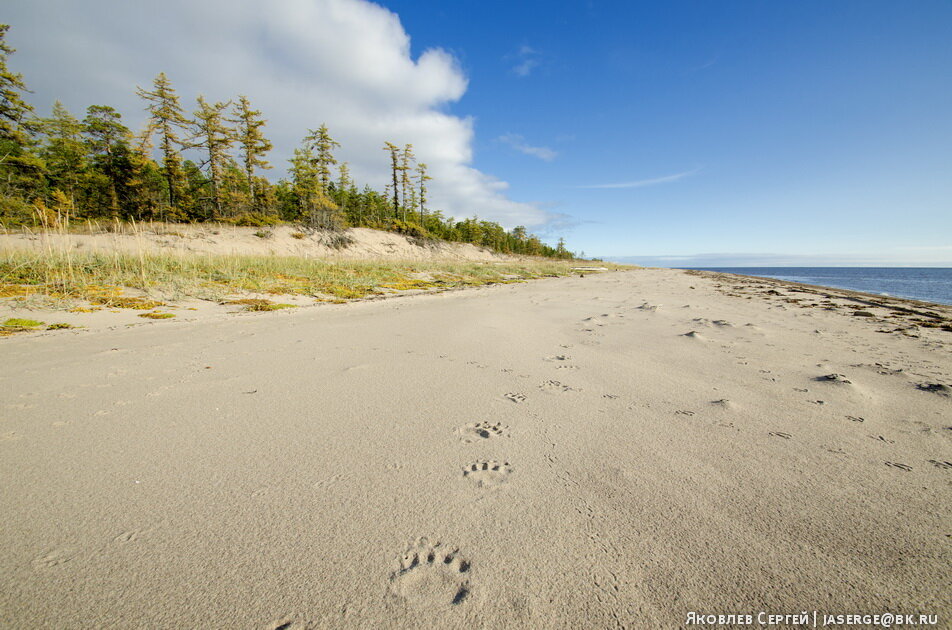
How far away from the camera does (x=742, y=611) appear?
1.08 metres

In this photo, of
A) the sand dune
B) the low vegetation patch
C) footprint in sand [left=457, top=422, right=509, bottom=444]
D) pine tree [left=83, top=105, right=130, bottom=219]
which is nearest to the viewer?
footprint in sand [left=457, top=422, right=509, bottom=444]

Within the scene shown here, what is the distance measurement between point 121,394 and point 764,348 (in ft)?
21.7

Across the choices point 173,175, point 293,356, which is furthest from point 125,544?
point 173,175

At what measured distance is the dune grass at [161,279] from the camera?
619 cm

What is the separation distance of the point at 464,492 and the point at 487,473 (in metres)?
0.20

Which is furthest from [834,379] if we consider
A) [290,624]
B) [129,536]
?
[129,536]

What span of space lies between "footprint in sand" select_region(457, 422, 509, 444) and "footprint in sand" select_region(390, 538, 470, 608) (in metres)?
0.80

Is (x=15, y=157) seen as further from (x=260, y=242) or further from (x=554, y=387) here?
(x=554, y=387)

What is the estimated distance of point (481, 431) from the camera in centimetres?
216

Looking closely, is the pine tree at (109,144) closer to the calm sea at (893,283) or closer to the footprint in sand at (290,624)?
the footprint in sand at (290,624)

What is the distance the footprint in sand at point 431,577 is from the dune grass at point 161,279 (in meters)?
7.65

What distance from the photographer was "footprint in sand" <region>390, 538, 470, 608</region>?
109 cm

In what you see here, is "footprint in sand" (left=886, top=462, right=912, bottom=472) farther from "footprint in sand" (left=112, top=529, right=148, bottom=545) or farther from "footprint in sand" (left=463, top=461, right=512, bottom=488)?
"footprint in sand" (left=112, top=529, right=148, bottom=545)

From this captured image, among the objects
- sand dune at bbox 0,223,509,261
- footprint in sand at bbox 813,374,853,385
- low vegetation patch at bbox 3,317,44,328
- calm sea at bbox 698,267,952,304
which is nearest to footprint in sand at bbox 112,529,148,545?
footprint in sand at bbox 813,374,853,385
